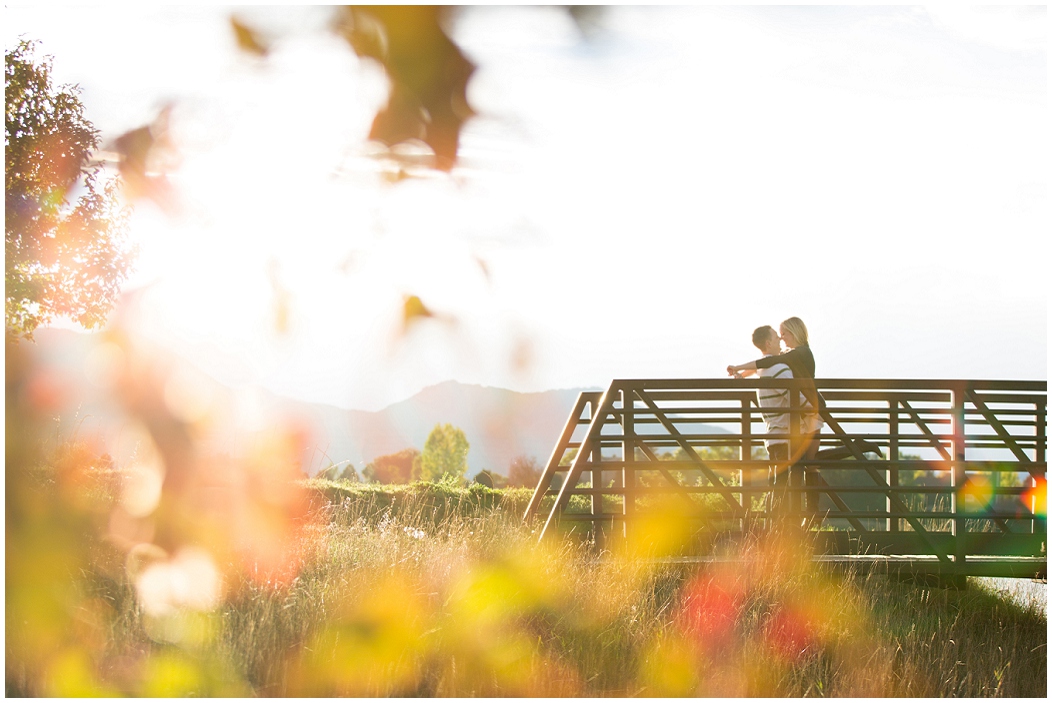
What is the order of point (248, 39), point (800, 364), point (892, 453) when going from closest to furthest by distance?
1. point (248, 39)
2. point (800, 364)
3. point (892, 453)

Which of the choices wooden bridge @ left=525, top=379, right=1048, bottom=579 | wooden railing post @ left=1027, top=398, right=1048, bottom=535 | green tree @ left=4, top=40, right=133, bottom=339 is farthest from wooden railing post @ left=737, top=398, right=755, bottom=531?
green tree @ left=4, top=40, right=133, bottom=339

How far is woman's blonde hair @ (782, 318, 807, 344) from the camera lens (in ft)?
24.3

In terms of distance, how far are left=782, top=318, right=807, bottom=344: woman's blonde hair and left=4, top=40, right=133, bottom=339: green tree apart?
9.39 m

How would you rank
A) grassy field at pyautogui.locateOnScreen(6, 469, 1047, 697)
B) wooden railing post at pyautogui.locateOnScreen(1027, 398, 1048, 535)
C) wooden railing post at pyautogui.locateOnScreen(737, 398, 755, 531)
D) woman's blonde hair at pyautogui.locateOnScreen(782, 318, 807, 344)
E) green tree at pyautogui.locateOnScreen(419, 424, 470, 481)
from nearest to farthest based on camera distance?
grassy field at pyautogui.locateOnScreen(6, 469, 1047, 697), wooden railing post at pyautogui.locateOnScreen(737, 398, 755, 531), woman's blonde hair at pyautogui.locateOnScreen(782, 318, 807, 344), wooden railing post at pyautogui.locateOnScreen(1027, 398, 1048, 535), green tree at pyautogui.locateOnScreen(419, 424, 470, 481)

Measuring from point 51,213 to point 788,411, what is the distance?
12261 mm

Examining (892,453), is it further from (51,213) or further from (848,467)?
(51,213)

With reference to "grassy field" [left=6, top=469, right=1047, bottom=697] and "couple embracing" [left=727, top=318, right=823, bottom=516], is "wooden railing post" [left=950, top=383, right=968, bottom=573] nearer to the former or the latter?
"grassy field" [left=6, top=469, right=1047, bottom=697]

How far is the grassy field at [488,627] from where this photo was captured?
466cm

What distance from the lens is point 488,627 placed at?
17.2 feet

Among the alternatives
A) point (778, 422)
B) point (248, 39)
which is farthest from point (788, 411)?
point (248, 39)

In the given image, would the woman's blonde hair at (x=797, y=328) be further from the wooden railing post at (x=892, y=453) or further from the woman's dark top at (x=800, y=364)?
the wooden railing post at (x=892, y=453)

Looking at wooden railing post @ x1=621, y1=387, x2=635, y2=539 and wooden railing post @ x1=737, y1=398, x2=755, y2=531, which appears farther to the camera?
wooden railing post @ x1=737, y1=398, x2=755, y2=531

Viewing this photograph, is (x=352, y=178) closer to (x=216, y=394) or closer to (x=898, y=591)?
(x=216, y=394)

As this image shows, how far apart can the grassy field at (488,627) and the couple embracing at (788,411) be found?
0.61 meters
